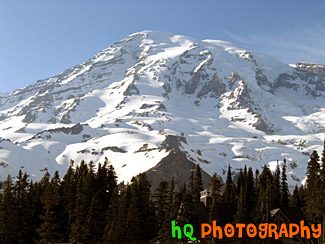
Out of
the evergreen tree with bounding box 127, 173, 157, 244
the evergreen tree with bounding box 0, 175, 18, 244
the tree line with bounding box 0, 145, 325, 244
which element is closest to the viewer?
the tree line with bounding box 0, 145, 325, 244

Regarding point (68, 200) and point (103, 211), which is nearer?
point (103, 211)

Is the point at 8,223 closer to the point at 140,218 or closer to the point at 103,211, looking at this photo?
the point at 103,211

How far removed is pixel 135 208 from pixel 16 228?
2423cm

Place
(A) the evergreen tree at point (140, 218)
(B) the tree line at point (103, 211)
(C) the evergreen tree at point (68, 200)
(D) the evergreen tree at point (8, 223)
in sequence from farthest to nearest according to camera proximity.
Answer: (C) the evergreen tree at point (68, 200) → (D) the evergreen tree at point (8, 223) → (A) the evergreen tree at point (140, 218) → (B) the tree line at point (103, 211)

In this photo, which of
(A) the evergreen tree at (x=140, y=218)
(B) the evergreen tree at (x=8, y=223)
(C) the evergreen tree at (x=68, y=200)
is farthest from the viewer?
(C) the evergreen tree at (x=68, y=200)

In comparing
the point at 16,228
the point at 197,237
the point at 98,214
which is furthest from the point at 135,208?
the point at 16,228

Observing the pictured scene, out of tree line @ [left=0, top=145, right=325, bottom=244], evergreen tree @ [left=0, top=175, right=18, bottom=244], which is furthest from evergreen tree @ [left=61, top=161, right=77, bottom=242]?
evergreen tree @ [left=0, top=175, right=18, bottom=244]

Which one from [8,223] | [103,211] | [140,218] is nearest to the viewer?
[8,223]

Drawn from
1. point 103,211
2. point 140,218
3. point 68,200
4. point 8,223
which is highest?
point 68,200

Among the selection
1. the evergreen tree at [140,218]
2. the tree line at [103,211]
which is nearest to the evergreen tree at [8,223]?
the tree line at [103,211]

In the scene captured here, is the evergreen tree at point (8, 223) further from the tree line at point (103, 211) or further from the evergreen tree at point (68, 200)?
the evergreen tree at point (68, 200)

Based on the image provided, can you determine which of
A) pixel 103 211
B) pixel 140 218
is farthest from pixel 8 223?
pixel 140 218

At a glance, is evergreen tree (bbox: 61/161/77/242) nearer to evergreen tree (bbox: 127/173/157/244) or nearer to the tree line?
the tree line

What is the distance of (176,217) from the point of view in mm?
104312
